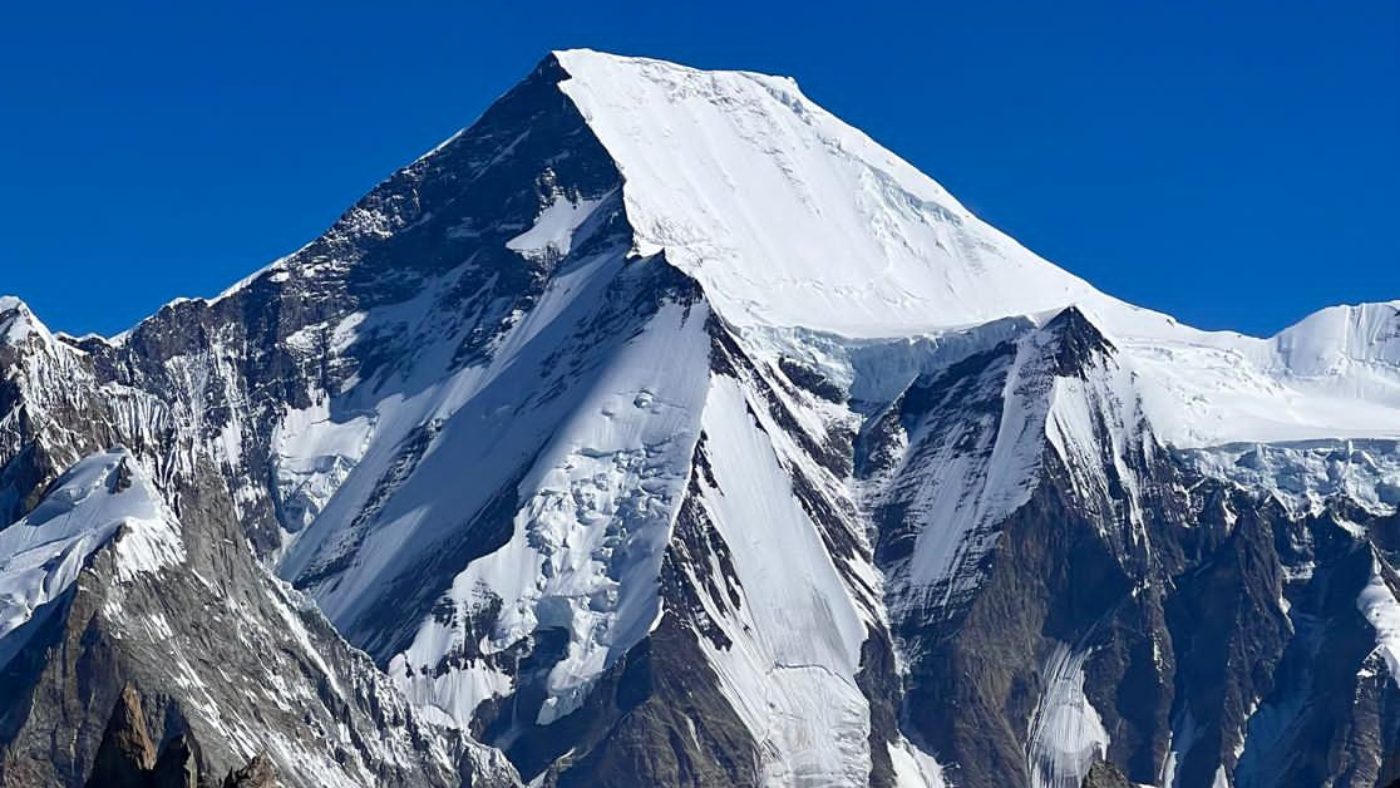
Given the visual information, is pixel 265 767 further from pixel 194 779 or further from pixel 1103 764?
pixel 1103 764

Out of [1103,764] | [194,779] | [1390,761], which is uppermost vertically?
[1103,764]

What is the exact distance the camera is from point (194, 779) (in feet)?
319

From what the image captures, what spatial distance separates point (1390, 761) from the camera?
318 ft

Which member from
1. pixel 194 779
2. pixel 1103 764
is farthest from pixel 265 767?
pixel 1103 764

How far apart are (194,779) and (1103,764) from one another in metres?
47.3

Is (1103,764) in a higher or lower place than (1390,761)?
higher

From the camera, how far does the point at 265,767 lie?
95.4m

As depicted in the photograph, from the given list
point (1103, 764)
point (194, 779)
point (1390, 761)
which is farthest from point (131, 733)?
point (1103, 764)

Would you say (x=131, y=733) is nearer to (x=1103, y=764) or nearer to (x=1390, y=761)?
(x=1390, y=761)

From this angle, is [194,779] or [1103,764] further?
[1103,764]

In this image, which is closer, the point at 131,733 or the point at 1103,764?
the point at 131,733

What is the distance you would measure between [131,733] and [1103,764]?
49.6m

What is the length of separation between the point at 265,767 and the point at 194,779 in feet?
9.61

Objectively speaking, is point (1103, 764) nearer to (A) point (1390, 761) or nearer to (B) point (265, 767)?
(A) point (1390, 761)
